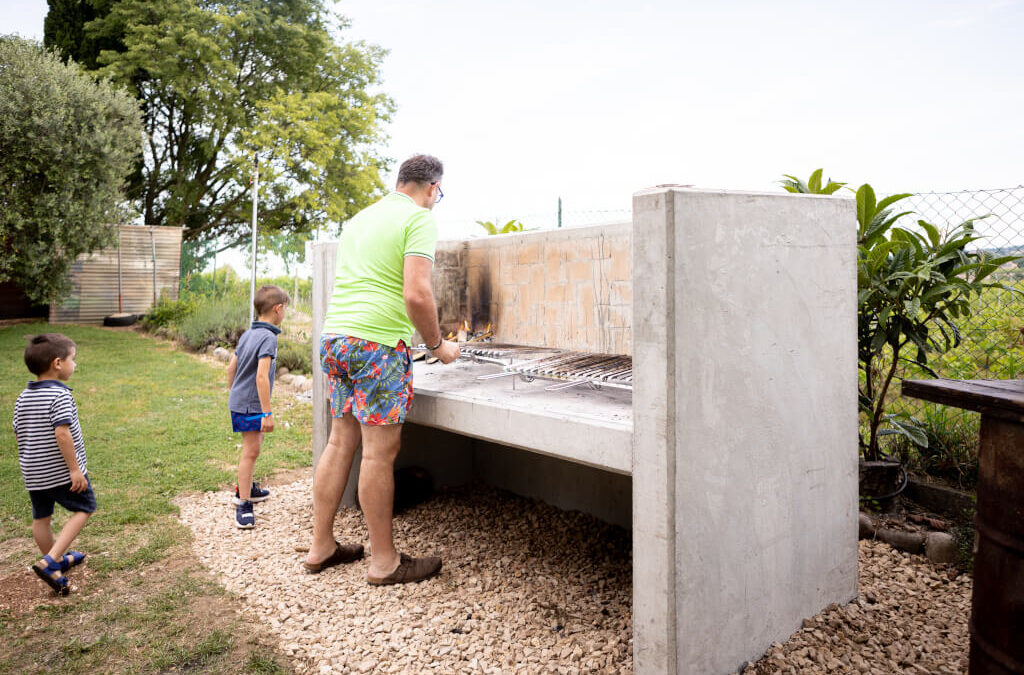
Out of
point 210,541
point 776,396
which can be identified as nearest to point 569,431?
point 776,396

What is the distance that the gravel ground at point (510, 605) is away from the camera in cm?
258

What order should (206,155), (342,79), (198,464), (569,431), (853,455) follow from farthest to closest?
1. (342,79)
2. (206,155)
3. (198,464)
4. (853,455)
5. (569,431)

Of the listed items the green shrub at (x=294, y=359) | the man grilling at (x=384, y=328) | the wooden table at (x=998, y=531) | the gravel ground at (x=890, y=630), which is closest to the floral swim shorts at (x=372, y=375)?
the man grilling at (x=384, y=328)

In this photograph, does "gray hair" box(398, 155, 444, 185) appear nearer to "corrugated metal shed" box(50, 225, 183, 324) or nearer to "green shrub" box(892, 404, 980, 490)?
"green shrub" box(892, 404, 980, 490)

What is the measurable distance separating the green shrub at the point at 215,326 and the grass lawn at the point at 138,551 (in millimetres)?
3287

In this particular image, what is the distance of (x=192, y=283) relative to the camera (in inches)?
618

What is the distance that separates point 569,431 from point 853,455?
51.8 inches

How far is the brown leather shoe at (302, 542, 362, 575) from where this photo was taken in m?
3.42

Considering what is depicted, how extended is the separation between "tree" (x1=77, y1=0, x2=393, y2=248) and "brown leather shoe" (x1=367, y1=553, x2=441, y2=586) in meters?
17.2

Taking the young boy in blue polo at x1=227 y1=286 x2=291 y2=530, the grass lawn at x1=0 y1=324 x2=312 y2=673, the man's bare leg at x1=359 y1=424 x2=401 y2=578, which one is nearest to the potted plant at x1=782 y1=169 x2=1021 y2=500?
the man's bare leg at x1=359 y1=424 x2=401 y2=578

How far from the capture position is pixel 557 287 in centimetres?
444

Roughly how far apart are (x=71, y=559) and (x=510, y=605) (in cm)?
229

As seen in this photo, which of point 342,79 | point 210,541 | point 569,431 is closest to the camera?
point 569,431

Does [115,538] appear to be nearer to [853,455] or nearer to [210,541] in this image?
[210,541]
